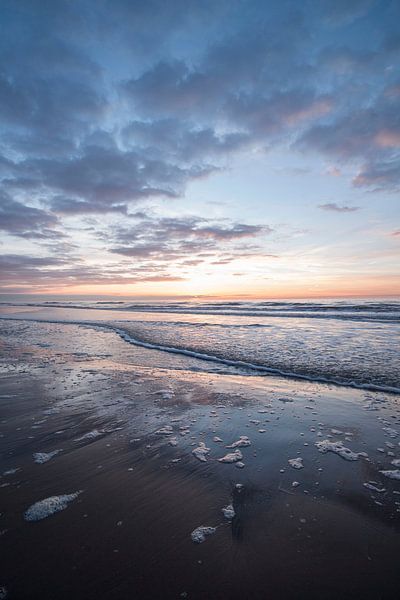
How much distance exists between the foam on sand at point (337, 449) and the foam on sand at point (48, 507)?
10.7 ft

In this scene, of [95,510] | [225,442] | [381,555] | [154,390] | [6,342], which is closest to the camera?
[381,555]

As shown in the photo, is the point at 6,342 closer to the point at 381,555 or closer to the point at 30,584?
the point at 30,584

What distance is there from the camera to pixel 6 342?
43.9 feet

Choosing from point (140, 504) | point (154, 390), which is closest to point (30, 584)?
point (140, 504)

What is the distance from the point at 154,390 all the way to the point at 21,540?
4.34m

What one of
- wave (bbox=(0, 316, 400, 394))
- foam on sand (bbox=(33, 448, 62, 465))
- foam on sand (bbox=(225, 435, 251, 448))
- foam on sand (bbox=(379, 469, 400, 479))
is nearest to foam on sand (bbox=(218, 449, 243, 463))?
foam on sand (bbox=(225, 435, 251, 448))

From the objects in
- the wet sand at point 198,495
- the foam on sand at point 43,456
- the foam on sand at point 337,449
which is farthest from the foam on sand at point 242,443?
the foam on sand at point 43,456

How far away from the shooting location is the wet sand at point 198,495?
2.15 m

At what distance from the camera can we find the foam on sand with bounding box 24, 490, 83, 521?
9.01ft

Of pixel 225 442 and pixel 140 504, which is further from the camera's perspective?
pixel 225 442

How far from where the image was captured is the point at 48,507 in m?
2.87

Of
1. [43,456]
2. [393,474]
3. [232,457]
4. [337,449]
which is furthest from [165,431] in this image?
[393,474]

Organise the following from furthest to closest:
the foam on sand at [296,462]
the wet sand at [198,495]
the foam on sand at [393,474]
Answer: the foam on sand at [296,462] < the foam on sand at [393,474] < the wet sand at [198,495]

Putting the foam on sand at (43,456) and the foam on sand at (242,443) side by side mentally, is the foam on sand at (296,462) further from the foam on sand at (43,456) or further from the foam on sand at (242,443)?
the foam on sand at (43,456)
